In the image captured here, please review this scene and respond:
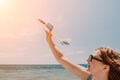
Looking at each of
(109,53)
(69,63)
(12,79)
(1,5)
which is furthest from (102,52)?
(12,79)

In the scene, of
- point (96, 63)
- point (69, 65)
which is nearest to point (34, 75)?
point (69, 65)

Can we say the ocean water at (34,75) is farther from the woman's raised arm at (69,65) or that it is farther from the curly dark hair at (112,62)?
the curly dark hair at (112,62)

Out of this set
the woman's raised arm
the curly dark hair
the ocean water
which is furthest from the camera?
the ocean water

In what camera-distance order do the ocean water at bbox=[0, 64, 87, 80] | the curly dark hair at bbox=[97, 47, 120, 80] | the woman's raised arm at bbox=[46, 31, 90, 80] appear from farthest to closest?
the ocean water at bbox=[0, 64, 87, 80] < the woman's raised arm at bbox=[46, 31, 90, 80] < the curly dark hair at bbox=[97, 47, 120, 80]

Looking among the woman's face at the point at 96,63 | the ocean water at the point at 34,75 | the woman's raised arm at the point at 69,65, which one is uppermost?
the woman's face at the point at 96,63

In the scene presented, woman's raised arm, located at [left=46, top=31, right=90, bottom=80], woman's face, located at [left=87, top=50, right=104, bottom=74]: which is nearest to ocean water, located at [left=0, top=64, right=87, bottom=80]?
woman's raised arm, located at [left=46, top=31, right=90, bottom=80]

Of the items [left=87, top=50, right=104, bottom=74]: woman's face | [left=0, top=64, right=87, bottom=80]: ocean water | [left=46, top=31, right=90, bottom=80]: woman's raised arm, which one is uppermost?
[left=87, top=50, right=104, bottom=74]: woman's face

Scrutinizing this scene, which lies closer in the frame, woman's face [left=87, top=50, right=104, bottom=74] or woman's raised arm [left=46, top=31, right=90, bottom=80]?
woman's face [left=87, top=50, right=104, bottom=74]

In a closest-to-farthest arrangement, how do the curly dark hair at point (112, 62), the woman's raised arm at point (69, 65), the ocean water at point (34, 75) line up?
the curly dark hair at point (112, 62), the woman's raised arm at point (69, 65), the ocean water at point (34, 75)

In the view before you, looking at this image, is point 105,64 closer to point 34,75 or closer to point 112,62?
point 112,62

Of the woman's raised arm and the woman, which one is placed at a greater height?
the woman

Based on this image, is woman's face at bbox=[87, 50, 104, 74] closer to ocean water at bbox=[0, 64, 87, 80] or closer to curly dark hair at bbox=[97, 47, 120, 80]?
curly dark hair at bbox=[97, 47, 120, 80]

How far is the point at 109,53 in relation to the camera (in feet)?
6.86

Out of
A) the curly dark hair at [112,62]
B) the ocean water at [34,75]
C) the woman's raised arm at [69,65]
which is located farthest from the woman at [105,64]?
the ocean water at [34,75]
